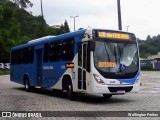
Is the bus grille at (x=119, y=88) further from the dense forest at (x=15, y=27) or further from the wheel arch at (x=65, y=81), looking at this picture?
the dense forest at (x=15, y=27)

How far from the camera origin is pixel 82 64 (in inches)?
671

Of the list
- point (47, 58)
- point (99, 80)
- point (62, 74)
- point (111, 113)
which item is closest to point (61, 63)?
point (62, 74)

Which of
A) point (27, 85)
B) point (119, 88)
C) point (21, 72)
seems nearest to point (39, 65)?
point (27, 85)

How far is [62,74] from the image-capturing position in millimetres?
19125

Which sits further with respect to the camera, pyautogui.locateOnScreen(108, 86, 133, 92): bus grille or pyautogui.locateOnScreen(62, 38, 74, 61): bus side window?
pyautogui.locateOnScreen(62, 38, 74, 61): bus side window

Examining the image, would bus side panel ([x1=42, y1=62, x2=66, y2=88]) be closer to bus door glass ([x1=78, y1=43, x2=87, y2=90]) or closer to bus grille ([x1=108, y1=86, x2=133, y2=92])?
bus door glass ([x1=78, y1=43, x2=87, y2=90])

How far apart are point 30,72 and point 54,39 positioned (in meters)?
4.54

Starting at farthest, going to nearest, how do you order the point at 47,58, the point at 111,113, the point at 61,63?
the point at 47,58 → the point at 61,63 → the point at 111,113

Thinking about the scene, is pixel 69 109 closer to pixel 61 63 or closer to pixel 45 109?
pixel 45 109

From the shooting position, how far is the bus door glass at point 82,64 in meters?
16.8

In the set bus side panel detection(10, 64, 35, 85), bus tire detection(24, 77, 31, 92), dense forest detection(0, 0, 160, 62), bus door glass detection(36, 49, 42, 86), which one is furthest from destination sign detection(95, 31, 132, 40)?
dense forest detection(0, 0, 160, 62)

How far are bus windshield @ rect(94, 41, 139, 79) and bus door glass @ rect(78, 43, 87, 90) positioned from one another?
2.31ft

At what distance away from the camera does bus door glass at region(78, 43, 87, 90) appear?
1683 cm

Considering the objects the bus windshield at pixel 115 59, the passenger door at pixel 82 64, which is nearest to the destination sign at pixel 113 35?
the bus windshield at pixel 115 59
